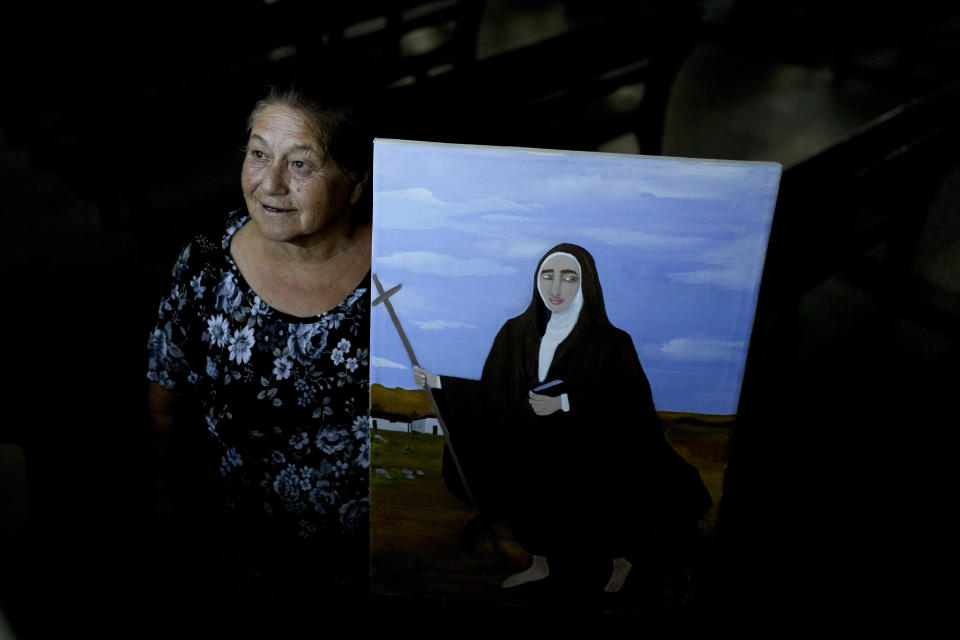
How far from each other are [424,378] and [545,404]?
18 cm

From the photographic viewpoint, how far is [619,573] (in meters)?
1.31

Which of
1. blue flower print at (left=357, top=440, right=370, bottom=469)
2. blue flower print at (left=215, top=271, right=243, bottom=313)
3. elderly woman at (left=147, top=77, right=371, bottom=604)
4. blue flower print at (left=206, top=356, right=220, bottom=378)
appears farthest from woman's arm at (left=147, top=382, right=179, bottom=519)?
blue flower print at (left=357, top=440, right=370, bottom=469)

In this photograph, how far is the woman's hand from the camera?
1205 mm

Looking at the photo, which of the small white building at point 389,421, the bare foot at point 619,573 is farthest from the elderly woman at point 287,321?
the bare foot at point 619,573

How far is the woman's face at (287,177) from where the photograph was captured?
1218mm

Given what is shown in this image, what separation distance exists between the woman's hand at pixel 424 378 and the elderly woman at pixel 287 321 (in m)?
0.17

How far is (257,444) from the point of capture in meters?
1.43

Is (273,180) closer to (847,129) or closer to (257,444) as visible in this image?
(257,444)

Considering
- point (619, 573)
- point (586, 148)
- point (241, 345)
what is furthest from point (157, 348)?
point (586, 148)

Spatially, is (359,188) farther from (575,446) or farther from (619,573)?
(619,573)

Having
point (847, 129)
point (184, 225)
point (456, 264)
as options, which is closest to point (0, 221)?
point (184, 225)

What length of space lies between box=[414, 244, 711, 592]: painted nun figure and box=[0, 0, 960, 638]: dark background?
0.17 m

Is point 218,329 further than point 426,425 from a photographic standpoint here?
Yes

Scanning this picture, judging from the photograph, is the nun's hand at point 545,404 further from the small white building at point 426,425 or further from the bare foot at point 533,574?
the bare foot at point 533,574
